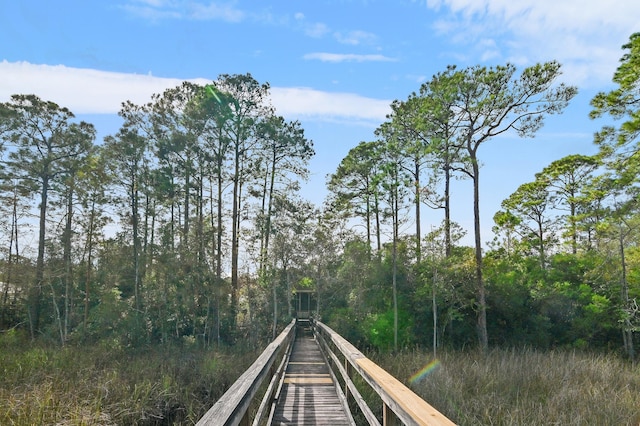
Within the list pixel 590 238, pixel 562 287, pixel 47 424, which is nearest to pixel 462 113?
pixel 562 287

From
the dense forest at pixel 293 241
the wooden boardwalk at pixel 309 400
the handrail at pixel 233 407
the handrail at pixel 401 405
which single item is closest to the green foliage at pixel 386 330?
the dense forest at pixel 293 241

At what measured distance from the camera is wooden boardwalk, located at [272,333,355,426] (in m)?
4.99

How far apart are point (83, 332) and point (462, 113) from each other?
2283 cm

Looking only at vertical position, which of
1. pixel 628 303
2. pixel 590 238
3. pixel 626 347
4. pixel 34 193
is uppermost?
pixel 34 193

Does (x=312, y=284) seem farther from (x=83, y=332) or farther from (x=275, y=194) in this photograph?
(x=83, y=332)

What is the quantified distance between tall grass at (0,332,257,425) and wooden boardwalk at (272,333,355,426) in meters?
2.72

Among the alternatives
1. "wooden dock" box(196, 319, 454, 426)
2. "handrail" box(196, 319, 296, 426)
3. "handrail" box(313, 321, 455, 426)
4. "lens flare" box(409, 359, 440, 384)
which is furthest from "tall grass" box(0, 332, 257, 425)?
"handrail" box(313, 321, 455, 426)

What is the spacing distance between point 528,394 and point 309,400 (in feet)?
17.3

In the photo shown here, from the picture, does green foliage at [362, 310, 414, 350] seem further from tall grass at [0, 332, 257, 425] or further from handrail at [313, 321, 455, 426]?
handrail at [313, 321, 455, 426]

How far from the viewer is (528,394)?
29.2 feet

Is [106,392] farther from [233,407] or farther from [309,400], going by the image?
[233,407]

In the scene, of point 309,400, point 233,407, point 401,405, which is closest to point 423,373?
point 309,400

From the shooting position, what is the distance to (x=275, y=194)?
29.0m

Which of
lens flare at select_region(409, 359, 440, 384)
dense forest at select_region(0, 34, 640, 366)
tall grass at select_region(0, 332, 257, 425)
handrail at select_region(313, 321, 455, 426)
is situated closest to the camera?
handrail at select_region(313, 321, 455, 426)
